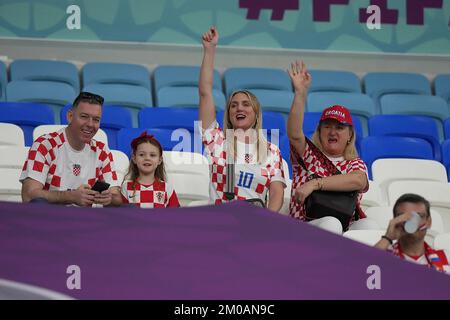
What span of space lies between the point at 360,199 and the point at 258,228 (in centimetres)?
152

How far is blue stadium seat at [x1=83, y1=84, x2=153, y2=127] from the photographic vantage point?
215 inches

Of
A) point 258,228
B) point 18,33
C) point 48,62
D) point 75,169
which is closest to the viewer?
point 258,228

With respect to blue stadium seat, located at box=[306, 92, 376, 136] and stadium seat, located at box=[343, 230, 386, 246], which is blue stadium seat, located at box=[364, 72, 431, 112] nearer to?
blue stadium seat, located at box=[306, 92, 376, 136]

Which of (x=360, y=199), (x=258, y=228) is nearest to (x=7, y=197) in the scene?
(x=360, y=199)

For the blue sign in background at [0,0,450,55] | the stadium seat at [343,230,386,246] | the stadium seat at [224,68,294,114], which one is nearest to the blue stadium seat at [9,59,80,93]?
the blue sign in background at [0,0,450,55]

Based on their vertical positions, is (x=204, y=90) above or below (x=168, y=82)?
below

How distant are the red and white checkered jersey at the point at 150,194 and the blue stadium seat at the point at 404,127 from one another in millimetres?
1934

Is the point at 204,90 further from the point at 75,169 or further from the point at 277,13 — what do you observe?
the point at 277,13

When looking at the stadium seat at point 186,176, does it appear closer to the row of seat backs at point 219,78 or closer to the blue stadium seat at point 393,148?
the blue stadium seat at point 393,148

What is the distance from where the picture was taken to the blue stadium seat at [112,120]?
16.6 ft

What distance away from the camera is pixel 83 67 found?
229 inches

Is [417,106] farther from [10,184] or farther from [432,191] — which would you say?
[10,184]

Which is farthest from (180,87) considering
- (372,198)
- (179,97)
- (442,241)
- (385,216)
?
(442,241)

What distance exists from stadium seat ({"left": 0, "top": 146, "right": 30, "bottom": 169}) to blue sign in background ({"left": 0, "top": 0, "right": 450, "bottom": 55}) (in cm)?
218
